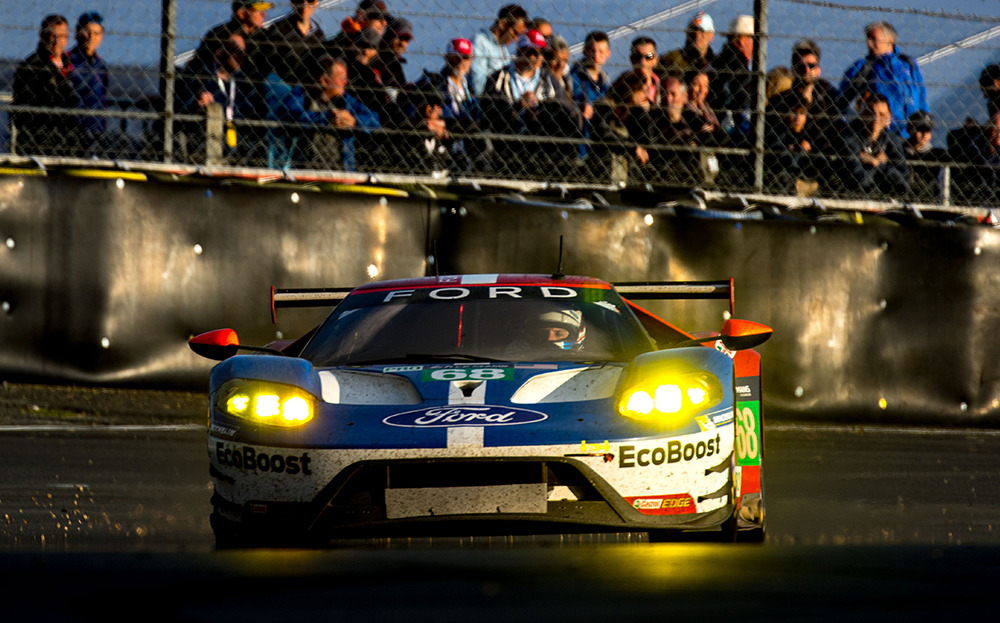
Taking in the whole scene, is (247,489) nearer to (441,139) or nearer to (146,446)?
(146,446)

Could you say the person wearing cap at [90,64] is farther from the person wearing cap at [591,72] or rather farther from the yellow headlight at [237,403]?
the yellow headlight at [237,403]

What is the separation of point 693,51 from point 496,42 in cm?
123

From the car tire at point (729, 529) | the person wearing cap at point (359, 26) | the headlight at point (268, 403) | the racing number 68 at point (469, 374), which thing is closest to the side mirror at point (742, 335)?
the car tire at point (729, 529)

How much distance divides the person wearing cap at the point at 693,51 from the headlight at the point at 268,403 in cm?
447

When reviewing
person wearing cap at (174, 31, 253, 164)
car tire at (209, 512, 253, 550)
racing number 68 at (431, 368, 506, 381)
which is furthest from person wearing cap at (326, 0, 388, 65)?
car tire at (209, 512, 253, 550)

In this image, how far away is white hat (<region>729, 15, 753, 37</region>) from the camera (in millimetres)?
7613

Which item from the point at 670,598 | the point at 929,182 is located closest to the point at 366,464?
the point at 670,598

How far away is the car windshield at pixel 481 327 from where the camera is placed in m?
4.23

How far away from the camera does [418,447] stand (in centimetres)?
329

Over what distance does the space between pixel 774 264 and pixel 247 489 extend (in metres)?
4.73

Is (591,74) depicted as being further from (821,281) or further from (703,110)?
(821,281)

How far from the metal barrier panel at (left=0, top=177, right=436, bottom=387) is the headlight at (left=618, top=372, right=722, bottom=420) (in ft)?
13.5

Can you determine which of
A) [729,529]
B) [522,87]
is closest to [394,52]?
[522,87]

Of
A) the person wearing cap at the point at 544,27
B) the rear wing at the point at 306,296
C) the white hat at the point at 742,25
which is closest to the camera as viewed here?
the rear wing at the point at 306,296
